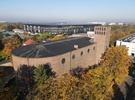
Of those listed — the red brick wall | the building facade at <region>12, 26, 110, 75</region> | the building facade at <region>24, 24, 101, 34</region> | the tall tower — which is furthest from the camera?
the building facade at <region>24, 24, 101, 34</region>

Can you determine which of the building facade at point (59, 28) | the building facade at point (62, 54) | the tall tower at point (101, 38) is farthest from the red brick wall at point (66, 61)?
the building facade at point (59, 28)

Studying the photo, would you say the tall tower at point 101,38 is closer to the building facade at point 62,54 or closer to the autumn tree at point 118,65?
the building facade at point 62,54

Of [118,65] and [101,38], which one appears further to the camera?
[101,38]

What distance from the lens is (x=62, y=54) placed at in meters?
33.8

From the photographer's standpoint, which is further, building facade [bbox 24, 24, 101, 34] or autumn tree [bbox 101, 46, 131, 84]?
building facade [bbox 24, 24, 101, 34]

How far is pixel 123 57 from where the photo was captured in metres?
36.2

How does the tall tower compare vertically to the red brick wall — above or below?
Answer: above

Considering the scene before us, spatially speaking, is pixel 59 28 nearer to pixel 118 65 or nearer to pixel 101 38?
pixel 101 38

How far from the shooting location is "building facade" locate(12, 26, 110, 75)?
3142 centimetres

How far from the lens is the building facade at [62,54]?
103ft

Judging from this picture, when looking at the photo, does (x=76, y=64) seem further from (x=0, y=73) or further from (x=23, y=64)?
(x=0, y=73)

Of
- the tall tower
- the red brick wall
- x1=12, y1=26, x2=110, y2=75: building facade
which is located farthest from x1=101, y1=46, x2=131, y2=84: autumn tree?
the tall tower

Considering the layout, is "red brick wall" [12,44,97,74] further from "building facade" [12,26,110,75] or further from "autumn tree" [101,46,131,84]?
"autumn tree" [101,46,131,84]

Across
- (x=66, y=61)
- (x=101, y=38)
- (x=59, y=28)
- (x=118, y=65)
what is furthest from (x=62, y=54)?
(x=59, y=28)
